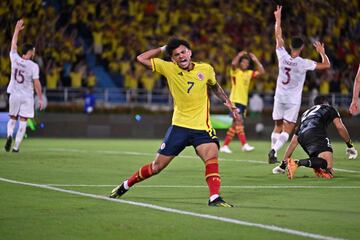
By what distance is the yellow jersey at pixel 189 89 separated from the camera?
10.4 meters

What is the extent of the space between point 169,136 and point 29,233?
299cm

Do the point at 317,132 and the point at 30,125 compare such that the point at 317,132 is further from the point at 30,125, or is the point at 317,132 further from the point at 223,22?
the point at 223,22

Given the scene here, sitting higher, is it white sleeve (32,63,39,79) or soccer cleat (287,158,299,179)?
white sleeve (32,63,39,79)

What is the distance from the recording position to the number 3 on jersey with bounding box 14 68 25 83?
1969 centimetres

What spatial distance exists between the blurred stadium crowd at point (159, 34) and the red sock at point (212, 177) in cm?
2174

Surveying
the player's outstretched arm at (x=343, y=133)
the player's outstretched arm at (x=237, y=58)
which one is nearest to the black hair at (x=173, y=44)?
the player's outstretched arm at (x=343, y=133)

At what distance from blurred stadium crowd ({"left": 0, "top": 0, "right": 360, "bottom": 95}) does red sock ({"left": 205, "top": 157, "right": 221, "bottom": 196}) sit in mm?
21736

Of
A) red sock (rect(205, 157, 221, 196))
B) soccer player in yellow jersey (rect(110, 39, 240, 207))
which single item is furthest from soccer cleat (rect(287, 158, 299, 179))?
red sock (rect(205, 157, 221, 196))

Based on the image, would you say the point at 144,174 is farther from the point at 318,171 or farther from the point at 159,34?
the point at 159,34

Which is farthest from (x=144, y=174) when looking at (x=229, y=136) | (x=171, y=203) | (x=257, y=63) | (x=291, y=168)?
(x=229, y=136)

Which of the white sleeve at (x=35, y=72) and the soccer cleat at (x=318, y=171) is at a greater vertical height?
the white sleeve at (x=35, y=72)

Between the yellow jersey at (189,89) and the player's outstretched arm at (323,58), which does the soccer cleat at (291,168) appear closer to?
the player's outstretched arm at (323,58)

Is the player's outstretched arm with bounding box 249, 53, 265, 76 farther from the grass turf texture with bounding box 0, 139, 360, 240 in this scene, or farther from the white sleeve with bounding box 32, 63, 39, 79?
the white sleeve with bounding box 32, 63, 39, 79

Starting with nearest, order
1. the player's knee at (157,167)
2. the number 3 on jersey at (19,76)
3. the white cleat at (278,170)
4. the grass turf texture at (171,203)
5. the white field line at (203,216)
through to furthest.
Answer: the white field line at (203,216)
the grass turf texture at (171,203)
the player's knee at (157,167)
the white cleat at (278,170)
the number 3 on jersey at (19,76)
